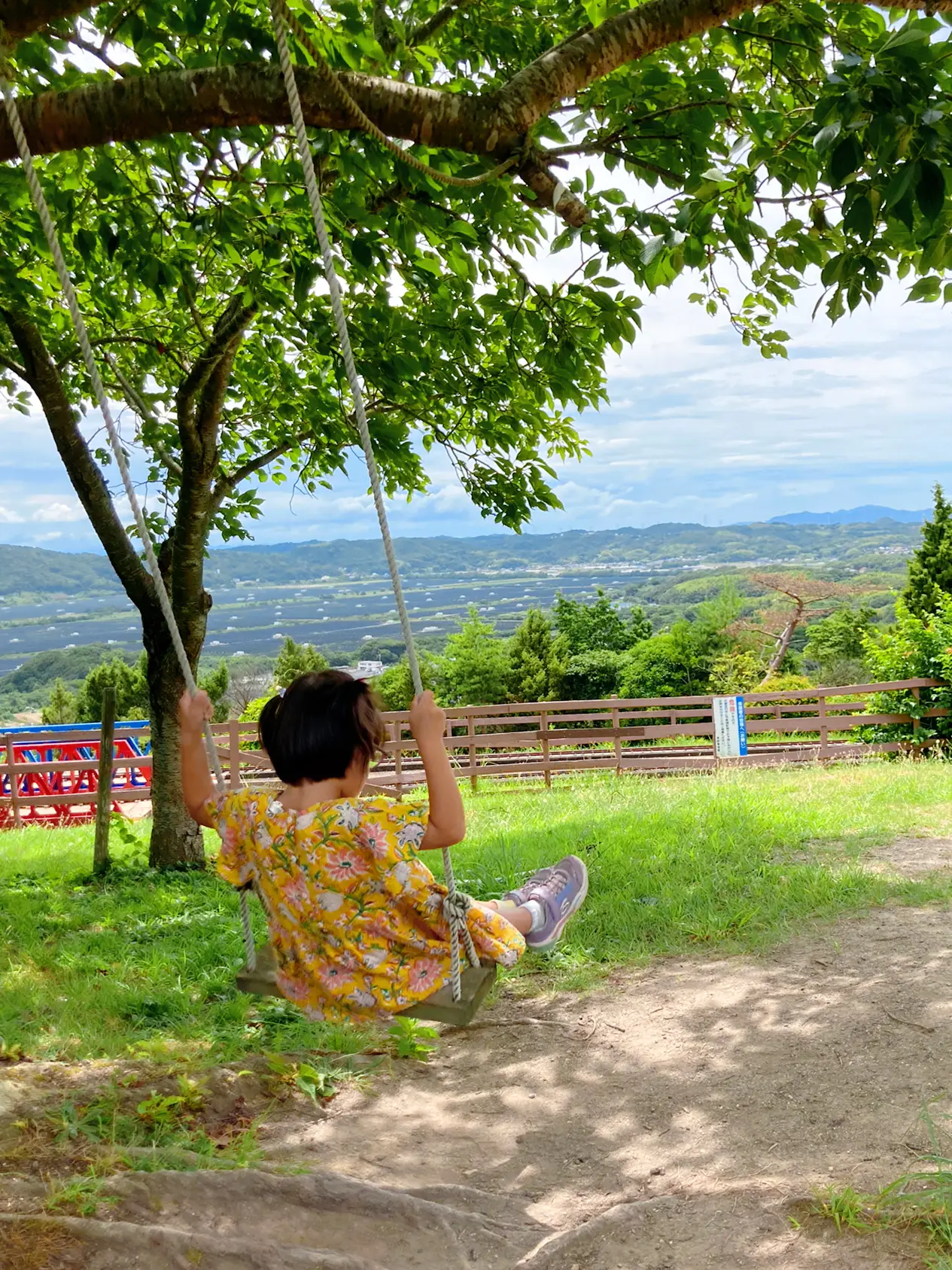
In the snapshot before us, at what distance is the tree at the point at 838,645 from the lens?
36.6 meters

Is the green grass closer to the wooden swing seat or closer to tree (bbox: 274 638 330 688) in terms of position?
the wooden swing seat

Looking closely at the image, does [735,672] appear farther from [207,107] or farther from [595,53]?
[207,107]

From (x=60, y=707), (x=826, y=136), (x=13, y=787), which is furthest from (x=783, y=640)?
(x=826, y=136)

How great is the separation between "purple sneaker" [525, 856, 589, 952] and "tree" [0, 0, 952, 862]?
6.91 ft

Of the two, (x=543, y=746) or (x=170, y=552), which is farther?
(x=543, y=746)

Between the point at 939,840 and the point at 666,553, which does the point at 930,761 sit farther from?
the point at 666,553

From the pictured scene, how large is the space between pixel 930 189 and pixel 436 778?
202cm

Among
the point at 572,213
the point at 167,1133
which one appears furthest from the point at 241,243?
the point at 167,1133

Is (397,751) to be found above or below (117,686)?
above

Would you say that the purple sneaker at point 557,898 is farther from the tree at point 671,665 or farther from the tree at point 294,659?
the tree at point 671,665

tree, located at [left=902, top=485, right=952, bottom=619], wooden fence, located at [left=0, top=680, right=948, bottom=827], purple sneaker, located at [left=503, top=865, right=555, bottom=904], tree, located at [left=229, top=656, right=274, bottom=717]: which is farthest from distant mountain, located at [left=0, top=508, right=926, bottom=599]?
purple sneaker, located at [left=503, top=865, right=555, bottom=904]

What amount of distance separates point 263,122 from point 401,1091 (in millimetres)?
3227

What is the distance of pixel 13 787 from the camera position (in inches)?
522

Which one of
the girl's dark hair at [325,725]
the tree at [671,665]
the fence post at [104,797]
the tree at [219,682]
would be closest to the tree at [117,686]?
the tree at [219,682]
